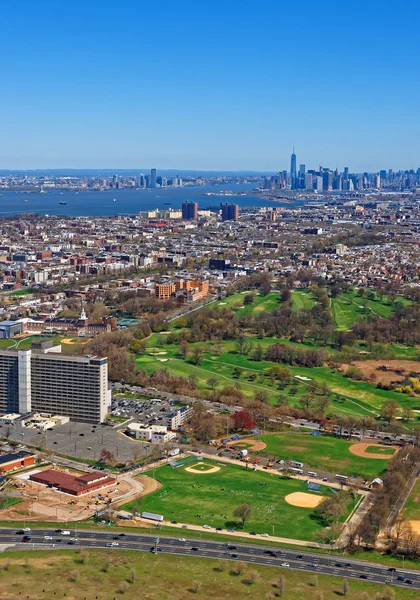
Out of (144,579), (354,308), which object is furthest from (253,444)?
(354,308)

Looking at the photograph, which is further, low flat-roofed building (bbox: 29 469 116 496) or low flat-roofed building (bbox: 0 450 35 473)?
low flat-roofed building (bbox: 0 450 35 473)

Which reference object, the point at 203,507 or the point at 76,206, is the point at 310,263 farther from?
the point at 76,206

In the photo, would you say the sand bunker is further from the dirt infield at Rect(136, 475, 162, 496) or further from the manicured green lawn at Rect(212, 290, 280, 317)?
the manicured green lawn at Rect(212, 290, 280, 317)

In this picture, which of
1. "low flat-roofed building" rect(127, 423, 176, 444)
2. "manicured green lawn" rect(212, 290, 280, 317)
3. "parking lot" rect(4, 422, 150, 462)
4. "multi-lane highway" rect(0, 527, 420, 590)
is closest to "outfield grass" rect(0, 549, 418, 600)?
"multi-lane highway" rect(0, 527, 420, 590)

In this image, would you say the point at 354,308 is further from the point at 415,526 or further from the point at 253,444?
the point at 415,526

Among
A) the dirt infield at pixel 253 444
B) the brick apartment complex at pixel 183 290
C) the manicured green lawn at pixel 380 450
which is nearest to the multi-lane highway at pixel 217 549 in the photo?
the dirt infield at pixel 253 444

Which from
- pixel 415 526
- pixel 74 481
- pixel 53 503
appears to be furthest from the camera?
pixel 74 481
